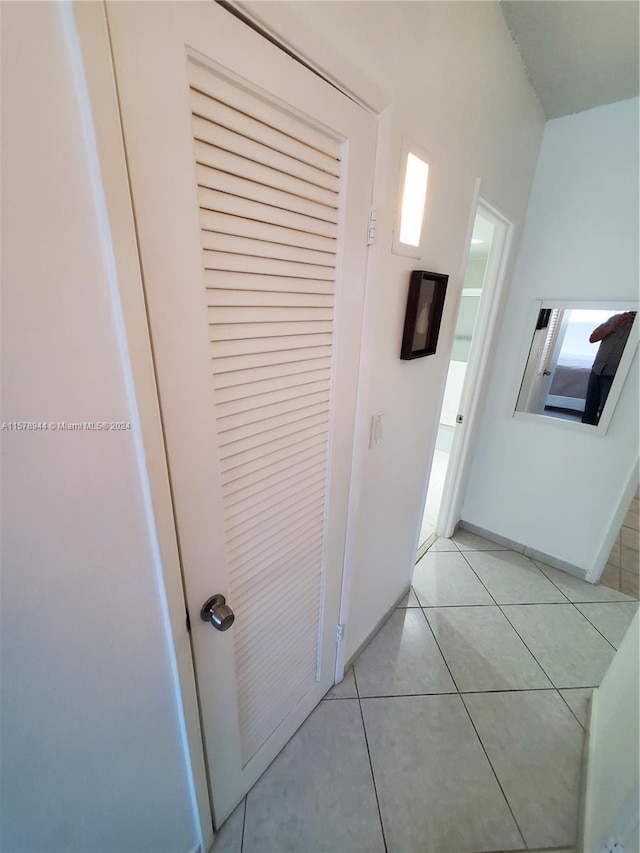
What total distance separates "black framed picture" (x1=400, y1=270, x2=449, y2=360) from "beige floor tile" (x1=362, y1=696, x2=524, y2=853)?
4.89 ft

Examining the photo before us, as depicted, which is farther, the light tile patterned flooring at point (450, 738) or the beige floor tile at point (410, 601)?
the beige floor tile at point (410, 601)

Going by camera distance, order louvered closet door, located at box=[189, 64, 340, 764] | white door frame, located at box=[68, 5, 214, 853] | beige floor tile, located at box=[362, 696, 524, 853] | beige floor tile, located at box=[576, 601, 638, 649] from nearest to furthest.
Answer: white door frame, located at box=[68, 5, 214, 853] → louvered closet door, located at box=[189, 64, 340, 764] → beige floor tile, located at box=[362, 696, 524, 853] → beige floor tile, located at box=[576, 601, 638, 649]

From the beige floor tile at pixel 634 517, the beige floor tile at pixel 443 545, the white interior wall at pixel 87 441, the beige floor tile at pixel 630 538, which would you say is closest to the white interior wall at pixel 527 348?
the beige floor tile at pixel 443 545

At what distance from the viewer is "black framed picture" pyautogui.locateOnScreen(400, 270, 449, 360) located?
44.3 inches

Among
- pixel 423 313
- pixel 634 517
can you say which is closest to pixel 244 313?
pixel 423 313

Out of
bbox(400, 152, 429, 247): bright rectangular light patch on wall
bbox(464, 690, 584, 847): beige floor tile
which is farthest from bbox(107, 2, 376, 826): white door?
bbox(464, 690, 584, 847): beige floor tile

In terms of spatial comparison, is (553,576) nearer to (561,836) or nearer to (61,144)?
(561,836)

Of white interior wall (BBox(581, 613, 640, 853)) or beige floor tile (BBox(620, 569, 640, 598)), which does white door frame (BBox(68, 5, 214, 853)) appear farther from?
beige floor tile (BBox(620, 569, 640, 598))

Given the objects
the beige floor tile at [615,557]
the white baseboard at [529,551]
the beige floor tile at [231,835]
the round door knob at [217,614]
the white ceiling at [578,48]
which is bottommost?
the beige floor tile at [231,835]

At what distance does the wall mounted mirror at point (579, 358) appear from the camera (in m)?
1.75

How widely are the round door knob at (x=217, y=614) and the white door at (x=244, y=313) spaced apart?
17 millimetres

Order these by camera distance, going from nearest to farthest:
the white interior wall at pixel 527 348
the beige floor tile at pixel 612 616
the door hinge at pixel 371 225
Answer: the door hinge at pixel 371 225, the white interior wall at pixel 527 348, the beige floor tile at pixel 612 616

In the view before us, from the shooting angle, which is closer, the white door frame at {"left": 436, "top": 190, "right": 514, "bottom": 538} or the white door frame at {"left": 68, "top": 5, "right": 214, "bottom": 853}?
the white door frame at {"left": 68, "top": 5, "right": 214, "bottom": 853}

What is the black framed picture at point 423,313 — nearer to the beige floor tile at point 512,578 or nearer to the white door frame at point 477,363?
the white door frame at point 477,363
